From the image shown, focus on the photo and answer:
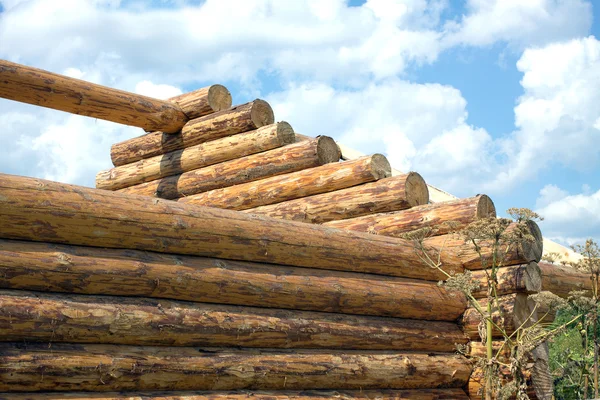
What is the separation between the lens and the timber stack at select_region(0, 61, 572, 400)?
4.70m

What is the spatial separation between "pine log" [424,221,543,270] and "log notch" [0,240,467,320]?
47 cm

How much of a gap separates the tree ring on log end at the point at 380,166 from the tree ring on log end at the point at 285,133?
156cm

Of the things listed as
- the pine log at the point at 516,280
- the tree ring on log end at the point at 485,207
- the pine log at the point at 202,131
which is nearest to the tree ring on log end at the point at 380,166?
the tree ring on log end at the point at 485,207

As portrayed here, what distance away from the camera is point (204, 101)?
1063 centimetres

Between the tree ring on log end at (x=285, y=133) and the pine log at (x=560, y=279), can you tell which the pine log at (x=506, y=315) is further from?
the tree ring on log end at (x=285, y=133)

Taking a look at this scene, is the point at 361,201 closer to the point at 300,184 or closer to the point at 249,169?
the point at 300,184

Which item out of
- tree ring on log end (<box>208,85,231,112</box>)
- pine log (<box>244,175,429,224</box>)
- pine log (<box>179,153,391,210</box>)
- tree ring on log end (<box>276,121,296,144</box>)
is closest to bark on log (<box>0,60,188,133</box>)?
tree ring on log end (<box>208,85,231,112</box>)

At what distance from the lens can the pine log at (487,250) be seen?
7.30 m

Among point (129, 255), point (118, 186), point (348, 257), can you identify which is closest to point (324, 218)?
point (348, 257)

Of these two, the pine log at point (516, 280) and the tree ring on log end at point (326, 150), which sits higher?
the tree ring on log end at point (326, 150)

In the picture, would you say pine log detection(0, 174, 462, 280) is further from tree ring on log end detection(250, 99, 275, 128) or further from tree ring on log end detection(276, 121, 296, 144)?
tree ring on log end detection(250, 99, 275, 128)

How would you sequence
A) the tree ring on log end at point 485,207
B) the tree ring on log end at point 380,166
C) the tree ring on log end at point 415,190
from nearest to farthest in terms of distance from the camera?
the tree ring on log end at point 485,207
the tree ring on log end at point 415,190
the tree ring on log end at point 380,166

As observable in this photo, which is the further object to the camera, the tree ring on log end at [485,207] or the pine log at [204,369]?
the tree ring on log end at [485,207]

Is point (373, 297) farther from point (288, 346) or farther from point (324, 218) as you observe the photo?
point (324, 218)
